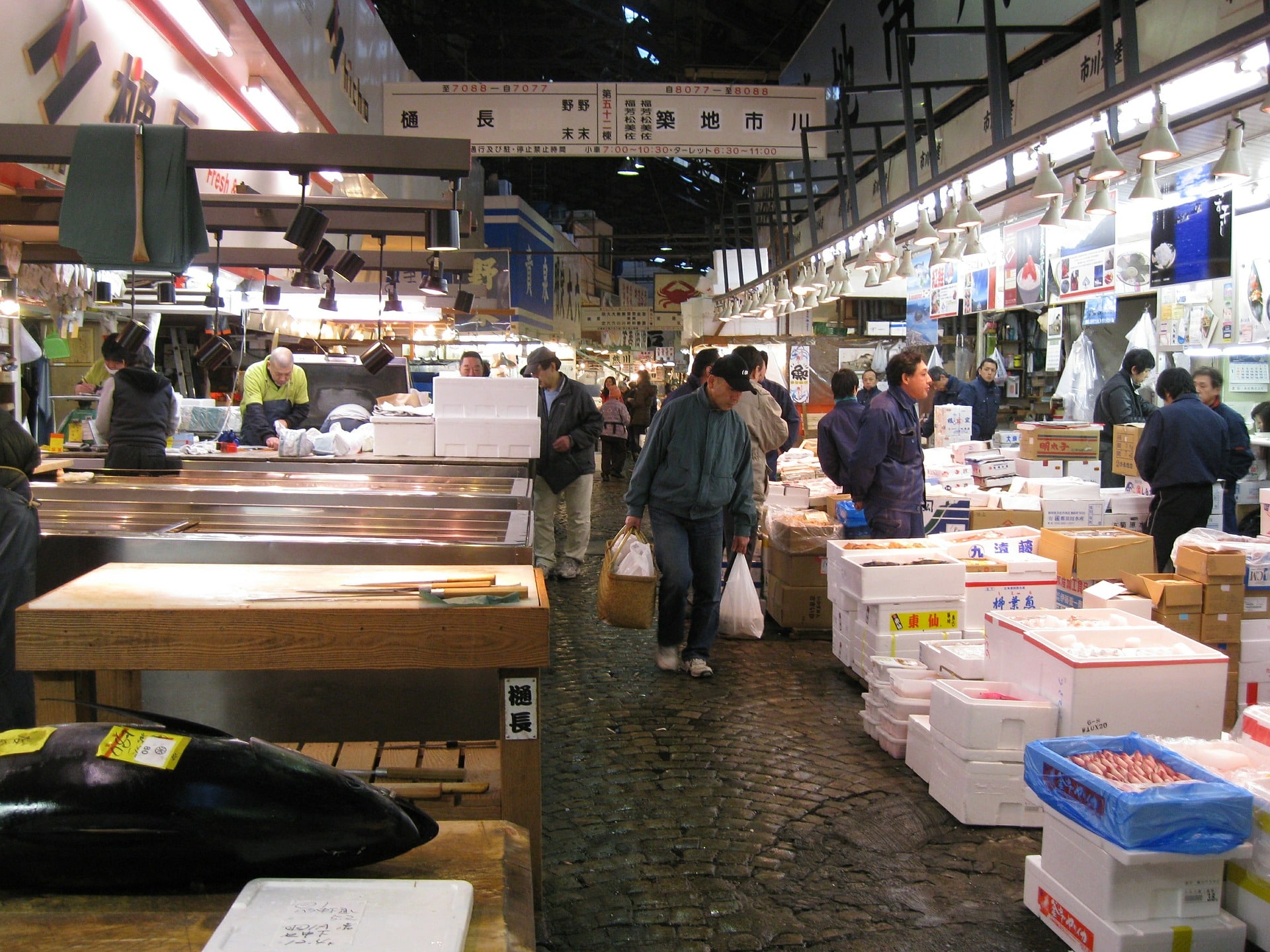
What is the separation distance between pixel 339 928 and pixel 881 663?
13.2 ft

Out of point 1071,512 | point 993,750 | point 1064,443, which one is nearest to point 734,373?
point 993,750

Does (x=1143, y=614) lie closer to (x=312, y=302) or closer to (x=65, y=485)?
(x=65, y=485)

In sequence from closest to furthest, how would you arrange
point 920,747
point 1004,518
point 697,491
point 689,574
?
point 920,747 < point 697,491 < point 689,574 < point 1004,518

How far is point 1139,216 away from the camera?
Result: 9.45 metres

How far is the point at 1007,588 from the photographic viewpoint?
5699 mm

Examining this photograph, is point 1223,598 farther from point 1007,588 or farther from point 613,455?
point 613,455

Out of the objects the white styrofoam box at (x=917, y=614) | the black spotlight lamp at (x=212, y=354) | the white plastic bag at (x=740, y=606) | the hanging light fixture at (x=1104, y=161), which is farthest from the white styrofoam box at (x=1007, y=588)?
the black spotlight lamp at (x=212, y=354)

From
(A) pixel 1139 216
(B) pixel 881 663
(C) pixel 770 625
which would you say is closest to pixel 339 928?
(B) pixel 881 663

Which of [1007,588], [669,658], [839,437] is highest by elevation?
[839,437]

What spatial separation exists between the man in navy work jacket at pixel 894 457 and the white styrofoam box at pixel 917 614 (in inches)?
42.7

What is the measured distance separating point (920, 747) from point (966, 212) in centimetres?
455

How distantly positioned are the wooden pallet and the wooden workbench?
737mm

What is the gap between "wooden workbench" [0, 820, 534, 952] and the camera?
160 cm

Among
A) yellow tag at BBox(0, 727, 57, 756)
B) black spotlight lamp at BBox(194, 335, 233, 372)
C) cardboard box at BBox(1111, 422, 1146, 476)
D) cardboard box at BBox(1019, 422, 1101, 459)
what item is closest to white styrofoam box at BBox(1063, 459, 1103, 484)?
cardboard box at BBox(1019, 422, 1101, 459)
